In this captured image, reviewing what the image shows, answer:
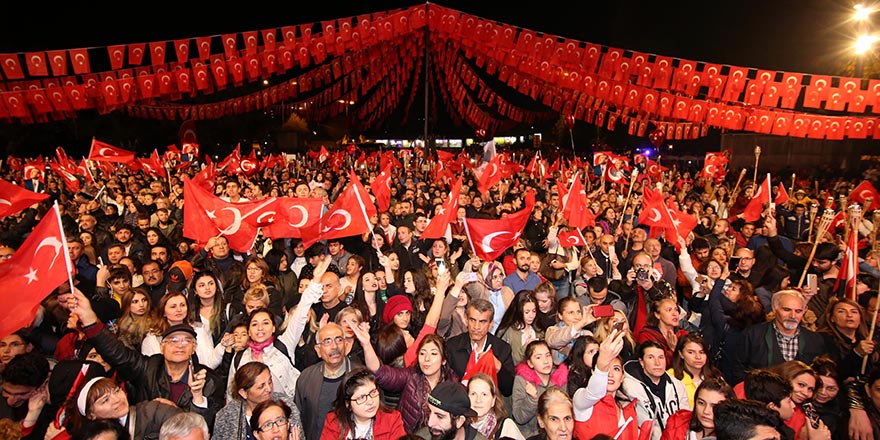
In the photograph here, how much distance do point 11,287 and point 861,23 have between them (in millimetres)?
16332

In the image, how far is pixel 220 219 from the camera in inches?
264

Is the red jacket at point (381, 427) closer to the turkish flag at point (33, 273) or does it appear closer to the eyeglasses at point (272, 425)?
the eyeglasses at point (272, 425)

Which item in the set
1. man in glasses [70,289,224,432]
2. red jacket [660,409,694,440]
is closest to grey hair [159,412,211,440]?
man in glasses [70,289,224,432]

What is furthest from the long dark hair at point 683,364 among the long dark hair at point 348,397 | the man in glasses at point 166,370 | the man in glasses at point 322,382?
the man in glasses at point 166,370

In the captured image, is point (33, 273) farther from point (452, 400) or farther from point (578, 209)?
point (578, 209)

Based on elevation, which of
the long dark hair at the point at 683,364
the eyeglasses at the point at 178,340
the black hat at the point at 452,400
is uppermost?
the black hat at the point at 452,400

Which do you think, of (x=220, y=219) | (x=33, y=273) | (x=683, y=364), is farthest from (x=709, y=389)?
(x=220, y=219)

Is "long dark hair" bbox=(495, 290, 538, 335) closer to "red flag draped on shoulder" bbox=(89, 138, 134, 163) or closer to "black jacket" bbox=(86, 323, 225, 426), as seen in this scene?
"black jacket" bbox=(86, 323, 225, 426)

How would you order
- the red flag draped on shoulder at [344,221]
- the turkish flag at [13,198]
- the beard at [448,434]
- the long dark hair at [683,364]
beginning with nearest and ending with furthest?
the beard at [448,434], the long dark hair at [683,364], the turkish flag at [13,198], the red flag draped on shoulder at [344,221]

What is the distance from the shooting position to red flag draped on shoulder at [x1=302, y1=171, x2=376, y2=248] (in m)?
6.57

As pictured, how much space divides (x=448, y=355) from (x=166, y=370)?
A: 6.96 ft

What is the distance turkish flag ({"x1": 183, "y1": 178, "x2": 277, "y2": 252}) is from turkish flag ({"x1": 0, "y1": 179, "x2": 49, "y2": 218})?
5.52ft

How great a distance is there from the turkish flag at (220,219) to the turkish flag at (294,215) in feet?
0.78

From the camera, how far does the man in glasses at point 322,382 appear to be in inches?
139
